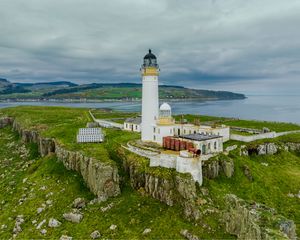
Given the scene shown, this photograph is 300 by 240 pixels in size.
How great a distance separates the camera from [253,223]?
78.6 ft

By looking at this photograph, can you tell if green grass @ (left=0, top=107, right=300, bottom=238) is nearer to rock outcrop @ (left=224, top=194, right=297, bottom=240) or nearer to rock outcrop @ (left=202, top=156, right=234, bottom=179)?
rock outcrop @ (left=202, top=156, right=234, bottom=179)

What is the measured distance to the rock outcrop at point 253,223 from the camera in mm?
22672

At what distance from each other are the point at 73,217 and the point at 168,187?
10.5 metres

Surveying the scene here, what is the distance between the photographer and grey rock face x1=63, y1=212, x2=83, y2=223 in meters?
32.2

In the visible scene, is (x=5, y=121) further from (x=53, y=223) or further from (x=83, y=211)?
(x=53, y=223)

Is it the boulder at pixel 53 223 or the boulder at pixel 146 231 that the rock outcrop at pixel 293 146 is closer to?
the boulder at pixel 146 231

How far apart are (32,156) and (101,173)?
26.9 m

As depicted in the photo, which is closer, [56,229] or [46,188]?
[56,229]

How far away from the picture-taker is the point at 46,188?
39750 millimetres

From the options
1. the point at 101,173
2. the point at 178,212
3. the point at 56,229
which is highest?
the point at 101,173

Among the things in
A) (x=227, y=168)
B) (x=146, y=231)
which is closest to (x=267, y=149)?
(x=227, y=168)

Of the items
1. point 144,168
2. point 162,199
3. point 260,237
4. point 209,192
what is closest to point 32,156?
point 144,168

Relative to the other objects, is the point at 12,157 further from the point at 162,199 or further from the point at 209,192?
the point at 209,192

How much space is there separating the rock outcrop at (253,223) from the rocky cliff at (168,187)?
11.3ft
